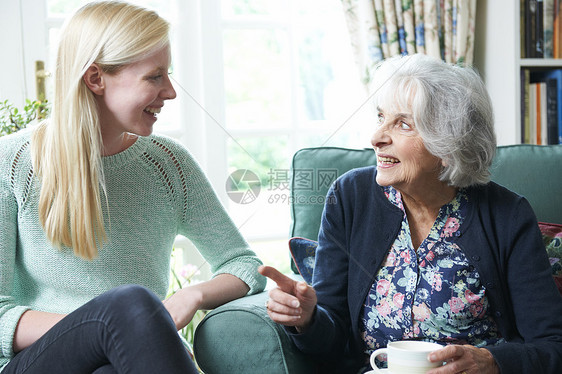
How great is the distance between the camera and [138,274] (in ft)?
4.57

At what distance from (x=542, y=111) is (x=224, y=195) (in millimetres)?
1388

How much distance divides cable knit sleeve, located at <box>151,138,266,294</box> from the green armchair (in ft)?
0.43

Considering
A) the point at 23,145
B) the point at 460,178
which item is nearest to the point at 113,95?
the point at 23,145

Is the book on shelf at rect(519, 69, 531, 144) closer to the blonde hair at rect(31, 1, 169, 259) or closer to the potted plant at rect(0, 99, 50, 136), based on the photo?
the blonde hair at rect(31, 1, 169, 259)

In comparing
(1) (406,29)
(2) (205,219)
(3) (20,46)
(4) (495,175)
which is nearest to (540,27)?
(1) (406,29)

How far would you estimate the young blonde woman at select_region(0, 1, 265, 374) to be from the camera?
49.3 inches

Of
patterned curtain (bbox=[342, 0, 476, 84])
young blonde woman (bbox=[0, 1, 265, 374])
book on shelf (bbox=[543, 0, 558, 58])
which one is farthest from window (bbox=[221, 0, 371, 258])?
young blonde woman (bbox=[0, 1, 265, 374])

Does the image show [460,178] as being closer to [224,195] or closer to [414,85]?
[414,85]

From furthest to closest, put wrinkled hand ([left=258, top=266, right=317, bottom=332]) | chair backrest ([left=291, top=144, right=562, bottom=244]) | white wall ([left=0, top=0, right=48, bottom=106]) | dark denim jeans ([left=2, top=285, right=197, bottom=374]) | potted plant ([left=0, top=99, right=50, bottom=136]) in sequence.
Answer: white wall ([left=0, top=0, right=48, bottom=106]) → potted plant ([left=0, top=99, right=50, bottom=136]) → chair backrest ([left=291, top=144, right=562, bottom=244]) → wrinkled hand ([left=258, top=266, right=317, bottom=332]) → dark denim jeans ([left=2, top=285, right=197, bottom=374])

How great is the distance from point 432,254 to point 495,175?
1.62ft

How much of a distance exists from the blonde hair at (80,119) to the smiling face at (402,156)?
1.80 ft

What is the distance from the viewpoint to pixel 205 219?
1476 millimetres

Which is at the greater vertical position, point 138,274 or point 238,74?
point 238,74

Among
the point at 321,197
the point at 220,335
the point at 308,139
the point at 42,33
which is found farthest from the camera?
the point at 308,139
